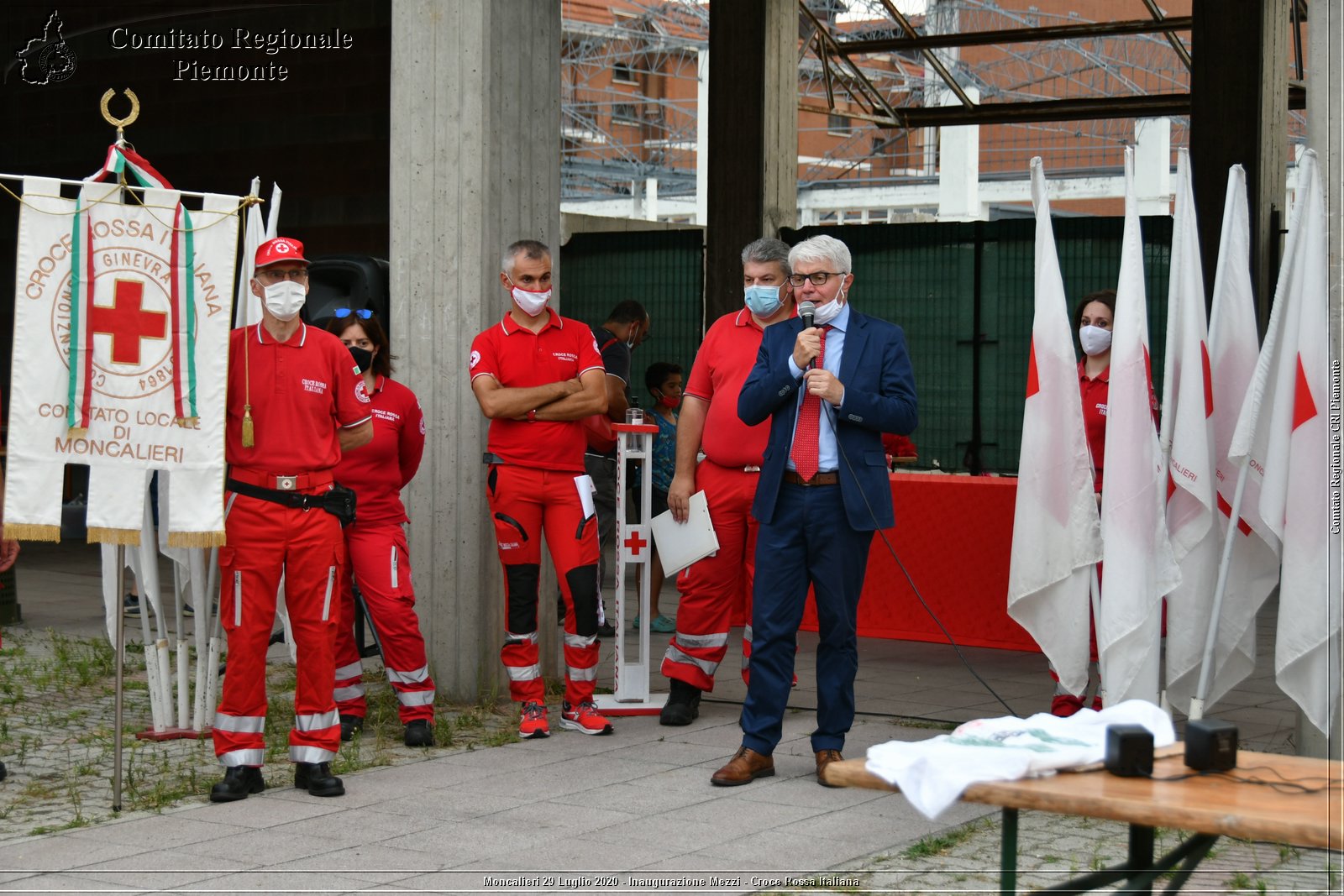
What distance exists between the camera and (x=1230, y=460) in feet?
21.3

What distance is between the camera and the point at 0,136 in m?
18.4

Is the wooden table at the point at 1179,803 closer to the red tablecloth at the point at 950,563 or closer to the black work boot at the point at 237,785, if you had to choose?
the black work boot at the point at 237,785

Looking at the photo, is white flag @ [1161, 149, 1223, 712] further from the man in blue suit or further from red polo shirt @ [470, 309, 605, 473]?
red polo shirt @ [470, 309, 605, 473]

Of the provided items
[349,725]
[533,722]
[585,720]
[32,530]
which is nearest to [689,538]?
[585,720]

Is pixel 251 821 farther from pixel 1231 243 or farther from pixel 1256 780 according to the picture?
pixel 1231 243

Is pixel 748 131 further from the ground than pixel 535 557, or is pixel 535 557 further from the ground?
pixel 748 131

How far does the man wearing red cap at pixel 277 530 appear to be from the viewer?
6363 millimetres

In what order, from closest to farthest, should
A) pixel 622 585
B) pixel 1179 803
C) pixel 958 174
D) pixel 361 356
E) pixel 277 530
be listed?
pixel 1179 803
pixel 277 530
pixel 361 356
pixel 622 585
pixel 958 174

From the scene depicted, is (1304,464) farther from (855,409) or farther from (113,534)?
(113,534)

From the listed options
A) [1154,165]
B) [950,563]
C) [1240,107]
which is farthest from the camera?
[1154,165]

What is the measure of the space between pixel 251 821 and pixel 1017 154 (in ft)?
118

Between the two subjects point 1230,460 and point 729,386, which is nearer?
point 1230,460

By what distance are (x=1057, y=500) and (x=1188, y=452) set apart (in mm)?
589

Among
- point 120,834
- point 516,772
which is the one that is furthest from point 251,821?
point 516,772
